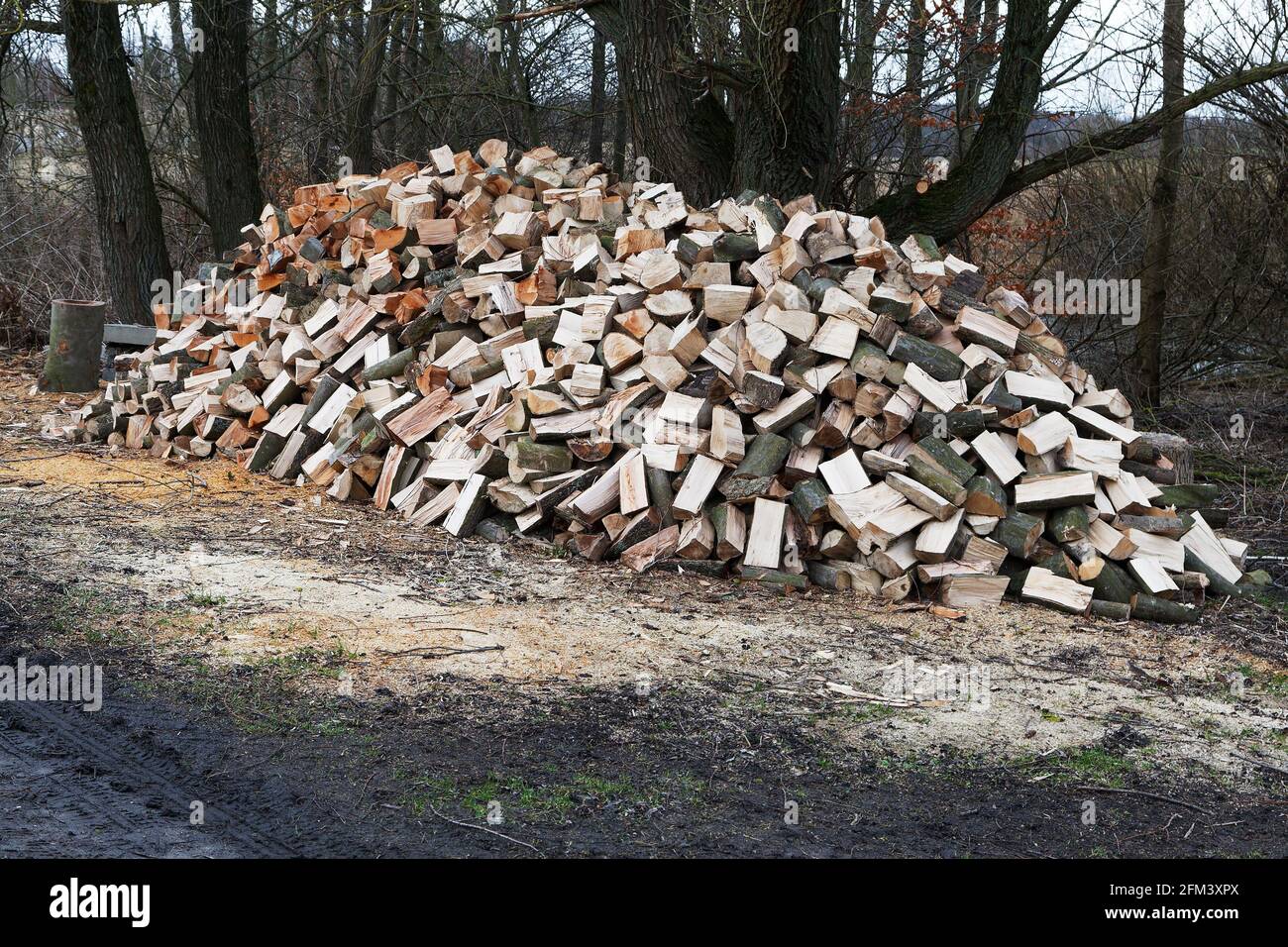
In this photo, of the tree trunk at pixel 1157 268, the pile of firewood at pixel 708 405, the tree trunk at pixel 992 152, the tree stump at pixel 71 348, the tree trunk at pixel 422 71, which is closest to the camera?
the pile of firewood at pixel 708 405

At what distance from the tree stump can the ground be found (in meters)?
4.90

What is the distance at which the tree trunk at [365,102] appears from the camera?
41.6ft

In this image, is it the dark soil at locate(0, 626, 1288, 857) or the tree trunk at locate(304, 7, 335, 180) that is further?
the tree trunk at locate(304, 7, 335, 180)

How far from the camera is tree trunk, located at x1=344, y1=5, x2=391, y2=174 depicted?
1269cm

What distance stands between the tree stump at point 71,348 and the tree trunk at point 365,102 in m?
3.64

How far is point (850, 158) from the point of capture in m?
11.1

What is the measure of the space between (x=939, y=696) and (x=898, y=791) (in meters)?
0.89

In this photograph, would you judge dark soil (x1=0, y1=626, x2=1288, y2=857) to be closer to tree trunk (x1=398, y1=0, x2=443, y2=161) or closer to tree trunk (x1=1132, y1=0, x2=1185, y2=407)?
tree trunk (x1=1132, y1=0, x2=1185, y2=407)

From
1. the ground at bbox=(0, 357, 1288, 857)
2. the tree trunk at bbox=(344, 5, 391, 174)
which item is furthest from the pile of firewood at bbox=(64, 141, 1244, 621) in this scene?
the tree trunk at bbox=(344, 5, 391, 174)

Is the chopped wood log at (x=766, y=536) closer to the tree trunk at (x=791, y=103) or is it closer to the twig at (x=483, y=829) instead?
the twig at (x=483, y=829)

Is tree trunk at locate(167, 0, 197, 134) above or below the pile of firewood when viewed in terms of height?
above

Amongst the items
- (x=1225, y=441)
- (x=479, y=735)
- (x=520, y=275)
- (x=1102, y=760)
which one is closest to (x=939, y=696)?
(x=1102, y=760)

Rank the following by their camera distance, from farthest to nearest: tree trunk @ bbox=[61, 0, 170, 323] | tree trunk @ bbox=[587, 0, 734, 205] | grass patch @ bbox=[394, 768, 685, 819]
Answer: tree trunk @ bbox=[61, 0, 170, 323] → tree trunk @ bbox=[587, 0, 734, 205] → grass patch @ bbox=[394, 768, 685, 819]

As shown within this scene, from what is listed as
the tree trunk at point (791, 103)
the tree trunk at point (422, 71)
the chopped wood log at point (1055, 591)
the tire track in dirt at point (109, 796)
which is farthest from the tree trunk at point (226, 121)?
the chopped wood log at point (1055, 591)
